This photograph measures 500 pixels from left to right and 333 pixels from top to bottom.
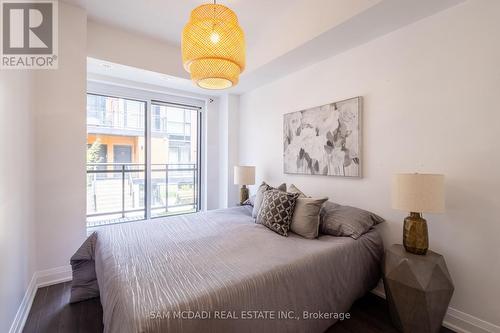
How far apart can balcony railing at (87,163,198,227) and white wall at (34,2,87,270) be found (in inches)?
47.3

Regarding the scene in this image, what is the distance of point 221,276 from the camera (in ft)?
4.35

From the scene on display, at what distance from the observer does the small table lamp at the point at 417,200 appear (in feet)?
5.11

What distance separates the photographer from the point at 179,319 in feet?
3.40

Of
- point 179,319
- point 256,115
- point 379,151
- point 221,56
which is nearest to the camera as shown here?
point 179,319

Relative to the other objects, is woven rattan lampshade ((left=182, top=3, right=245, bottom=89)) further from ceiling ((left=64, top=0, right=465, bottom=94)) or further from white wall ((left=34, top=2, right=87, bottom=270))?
white wall ((left=34, top=2, right=87, bottom=270))

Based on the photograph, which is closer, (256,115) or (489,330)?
(489,330)

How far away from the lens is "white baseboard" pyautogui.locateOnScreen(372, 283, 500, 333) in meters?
1.60

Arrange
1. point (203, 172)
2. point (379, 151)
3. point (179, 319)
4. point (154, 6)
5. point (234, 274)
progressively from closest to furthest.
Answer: point (179, 319) → point (234, 274) → point (379, 151) → point (154, 6) → point (203, 172)

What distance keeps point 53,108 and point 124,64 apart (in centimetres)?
97

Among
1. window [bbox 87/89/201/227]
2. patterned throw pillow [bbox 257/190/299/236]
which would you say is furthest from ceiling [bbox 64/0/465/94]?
patterned throw pillow [bbox 257/190/299/236]

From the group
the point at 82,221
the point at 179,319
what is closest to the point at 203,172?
the point at 82,221

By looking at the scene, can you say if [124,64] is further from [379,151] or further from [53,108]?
[379,151]

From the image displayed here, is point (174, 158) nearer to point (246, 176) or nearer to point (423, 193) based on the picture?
point (246, 176)

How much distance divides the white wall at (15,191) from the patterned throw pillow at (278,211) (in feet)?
6.29
